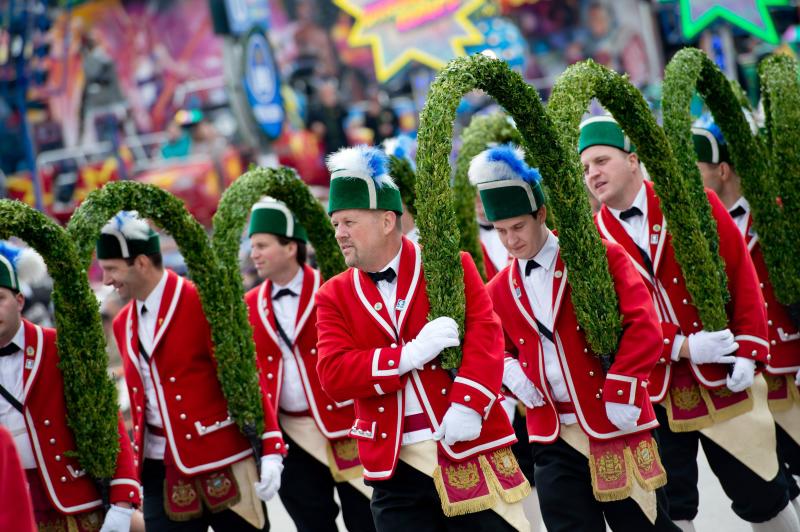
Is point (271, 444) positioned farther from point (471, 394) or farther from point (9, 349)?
point (471, 394)

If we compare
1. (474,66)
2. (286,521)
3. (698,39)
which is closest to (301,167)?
(698,39)

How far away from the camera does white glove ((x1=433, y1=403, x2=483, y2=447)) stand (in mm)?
3566

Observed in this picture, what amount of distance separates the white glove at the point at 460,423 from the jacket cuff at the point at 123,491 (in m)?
1.52

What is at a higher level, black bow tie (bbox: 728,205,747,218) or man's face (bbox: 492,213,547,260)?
man's face (bbox: 492,213,547,260)

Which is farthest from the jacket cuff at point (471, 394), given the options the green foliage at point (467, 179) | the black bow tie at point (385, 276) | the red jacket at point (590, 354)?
the green foliage at point (467, 179)

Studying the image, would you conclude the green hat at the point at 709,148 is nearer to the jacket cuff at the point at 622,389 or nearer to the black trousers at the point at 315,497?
the jacket cuff at the point at 622,389

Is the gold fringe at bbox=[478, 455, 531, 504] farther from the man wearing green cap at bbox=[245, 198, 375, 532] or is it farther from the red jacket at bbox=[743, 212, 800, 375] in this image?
the red jacket at bbox=[743, 212, 800, 375]

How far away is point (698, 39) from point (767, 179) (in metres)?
14.9

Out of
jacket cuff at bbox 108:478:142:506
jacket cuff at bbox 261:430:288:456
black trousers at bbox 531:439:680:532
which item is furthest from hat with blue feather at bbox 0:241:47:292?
black trousers at bbox 531:439:680:532

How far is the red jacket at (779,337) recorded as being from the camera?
5234 mm

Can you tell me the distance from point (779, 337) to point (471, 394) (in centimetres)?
235

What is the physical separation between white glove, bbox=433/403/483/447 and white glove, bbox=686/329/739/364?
4.55ft

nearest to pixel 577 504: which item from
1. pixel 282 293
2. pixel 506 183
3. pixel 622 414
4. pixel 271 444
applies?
pixel 622 414

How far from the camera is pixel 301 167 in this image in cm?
1911
